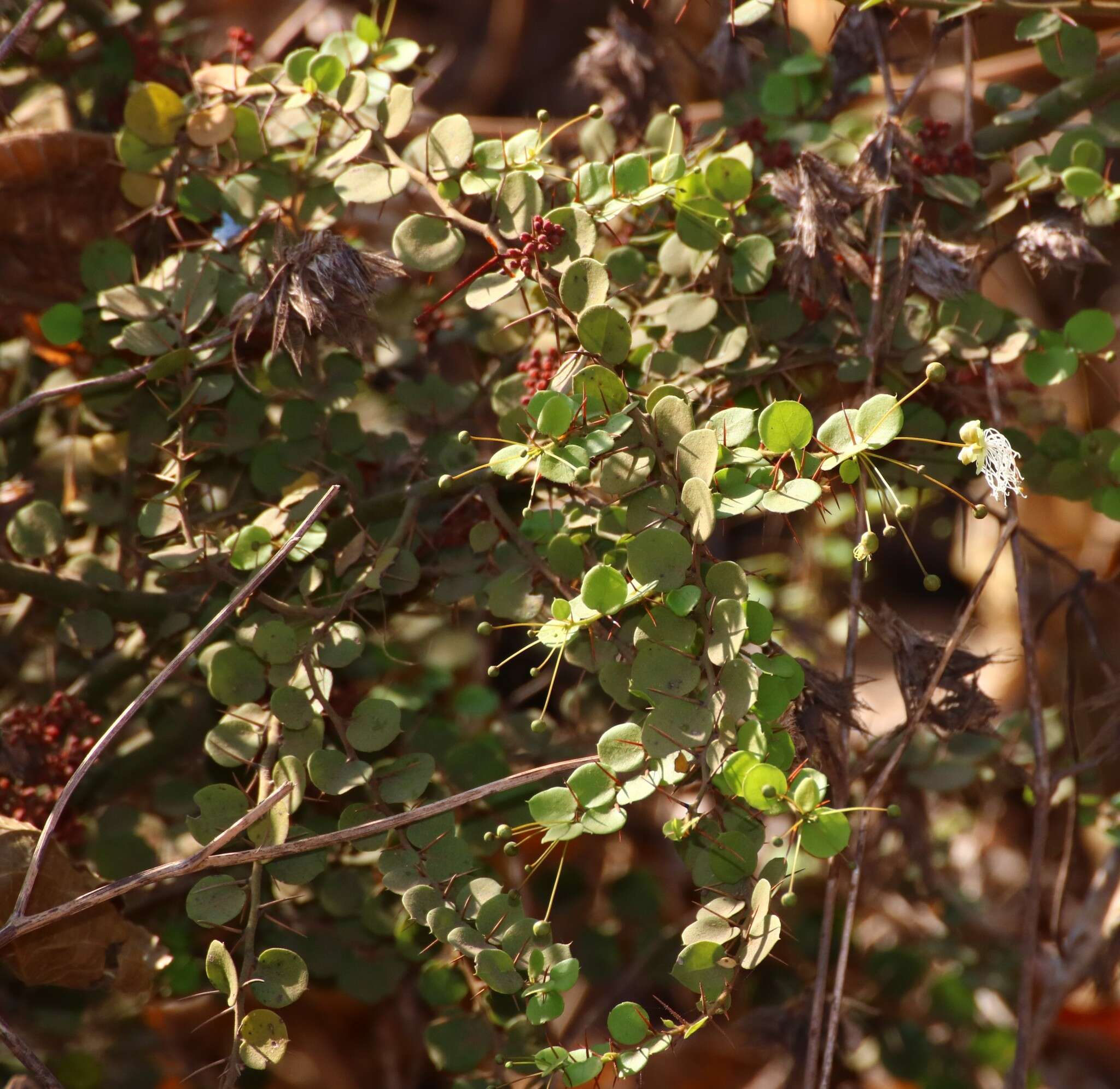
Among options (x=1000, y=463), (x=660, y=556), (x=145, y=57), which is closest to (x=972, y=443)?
(x=1000, y=463)

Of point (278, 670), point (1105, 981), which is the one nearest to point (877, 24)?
point (278, 670)

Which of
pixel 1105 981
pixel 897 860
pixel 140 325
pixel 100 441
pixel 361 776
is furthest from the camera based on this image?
pixel 897 860

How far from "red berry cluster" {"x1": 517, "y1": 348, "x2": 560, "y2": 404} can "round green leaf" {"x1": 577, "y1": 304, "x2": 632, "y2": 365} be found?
9cm

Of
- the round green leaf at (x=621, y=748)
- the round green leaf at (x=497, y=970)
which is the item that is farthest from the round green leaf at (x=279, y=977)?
the round green leaf at (x=621, y=748)

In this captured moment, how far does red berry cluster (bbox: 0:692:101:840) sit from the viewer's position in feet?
2.88

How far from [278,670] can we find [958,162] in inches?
27.9

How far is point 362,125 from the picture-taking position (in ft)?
3.07

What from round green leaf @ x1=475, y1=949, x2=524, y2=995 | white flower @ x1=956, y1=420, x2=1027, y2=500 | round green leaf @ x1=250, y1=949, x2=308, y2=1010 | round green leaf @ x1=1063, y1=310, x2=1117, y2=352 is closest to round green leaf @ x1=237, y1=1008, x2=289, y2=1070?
round green leaf @ x1=250, y1=949, x2=308, y2=1010

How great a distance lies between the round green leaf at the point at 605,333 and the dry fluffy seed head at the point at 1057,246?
1.23 ft

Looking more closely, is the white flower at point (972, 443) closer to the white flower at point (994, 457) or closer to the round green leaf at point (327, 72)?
the white flower at point (994, 457)

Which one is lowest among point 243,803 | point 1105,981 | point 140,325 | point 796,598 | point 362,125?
point 1105,981

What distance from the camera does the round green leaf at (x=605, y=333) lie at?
2.33 feet

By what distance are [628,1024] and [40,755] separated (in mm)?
538

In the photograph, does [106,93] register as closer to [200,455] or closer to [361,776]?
[200,455]
